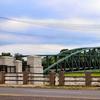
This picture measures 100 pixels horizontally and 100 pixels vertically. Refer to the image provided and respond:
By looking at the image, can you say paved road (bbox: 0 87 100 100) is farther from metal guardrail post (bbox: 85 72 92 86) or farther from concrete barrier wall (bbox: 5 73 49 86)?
concrete barrier wall (bbox: 5 73 49 86)

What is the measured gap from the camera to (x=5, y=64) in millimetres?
47812

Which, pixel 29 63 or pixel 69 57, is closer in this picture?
pixel 29 63

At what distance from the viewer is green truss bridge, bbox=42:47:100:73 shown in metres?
112

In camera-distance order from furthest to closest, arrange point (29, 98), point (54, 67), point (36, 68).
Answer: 1. point (54, 67)
2. point (36, 68)
3. point (29, 98)

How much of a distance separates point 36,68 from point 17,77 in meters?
9.63

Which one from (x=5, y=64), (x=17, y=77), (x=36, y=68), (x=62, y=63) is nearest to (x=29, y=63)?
(x=36, y=68)

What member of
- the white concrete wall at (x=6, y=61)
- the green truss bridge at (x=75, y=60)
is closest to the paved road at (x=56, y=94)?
the white concrete wall at (x=6, y=61)

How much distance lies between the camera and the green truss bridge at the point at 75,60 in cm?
11206

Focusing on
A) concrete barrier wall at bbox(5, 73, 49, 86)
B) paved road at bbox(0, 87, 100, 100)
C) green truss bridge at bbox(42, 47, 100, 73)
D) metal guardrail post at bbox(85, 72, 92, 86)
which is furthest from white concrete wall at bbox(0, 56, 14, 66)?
green truss bridge at bbox(42, 47, 100, 73)

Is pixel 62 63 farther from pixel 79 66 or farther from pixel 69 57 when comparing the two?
pixel 79 66

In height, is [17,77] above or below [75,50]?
below

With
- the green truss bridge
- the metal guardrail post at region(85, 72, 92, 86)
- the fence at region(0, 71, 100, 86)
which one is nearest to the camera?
the metal guardrail post at region(85, 72, 92, 86)

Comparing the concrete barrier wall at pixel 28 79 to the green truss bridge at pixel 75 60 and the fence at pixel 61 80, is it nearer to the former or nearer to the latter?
the fence at pixel 61 80

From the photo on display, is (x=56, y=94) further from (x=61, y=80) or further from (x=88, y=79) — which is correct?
(x=61, y=80)
